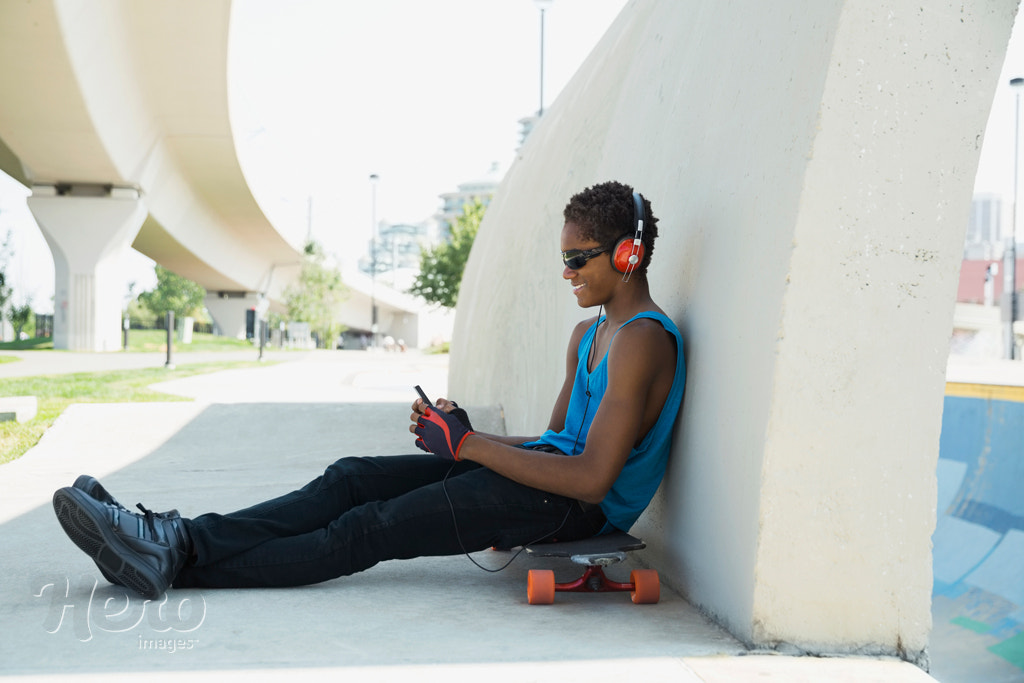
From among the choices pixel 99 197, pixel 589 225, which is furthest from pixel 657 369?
pixel 99 197

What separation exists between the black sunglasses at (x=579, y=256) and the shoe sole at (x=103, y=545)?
1778 mm

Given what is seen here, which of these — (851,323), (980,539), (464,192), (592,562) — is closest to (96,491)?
(592,562)

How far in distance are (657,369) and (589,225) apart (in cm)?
58

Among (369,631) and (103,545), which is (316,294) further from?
(369,631)

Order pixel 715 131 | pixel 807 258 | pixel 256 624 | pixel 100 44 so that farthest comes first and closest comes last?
pixel 100 44 → pixel 715 131 → pixel 256 624 → pixel 807 258

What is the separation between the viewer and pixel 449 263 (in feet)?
137

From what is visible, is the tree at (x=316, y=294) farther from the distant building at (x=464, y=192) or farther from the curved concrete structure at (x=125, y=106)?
the distant building at (x=464, y=192)

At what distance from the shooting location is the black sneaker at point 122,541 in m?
2.66

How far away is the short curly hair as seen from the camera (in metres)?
3.01

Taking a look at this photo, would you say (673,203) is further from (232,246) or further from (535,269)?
(232,246)

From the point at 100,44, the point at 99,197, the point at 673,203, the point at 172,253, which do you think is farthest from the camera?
the point at 172,253

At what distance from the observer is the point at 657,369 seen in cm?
287

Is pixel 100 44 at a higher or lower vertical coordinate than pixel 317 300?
higher
